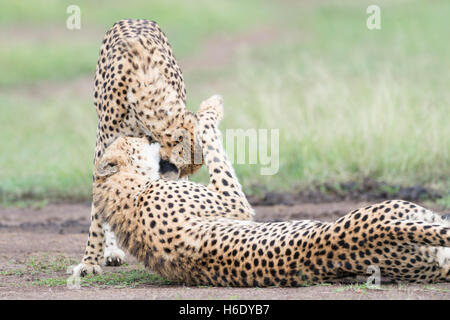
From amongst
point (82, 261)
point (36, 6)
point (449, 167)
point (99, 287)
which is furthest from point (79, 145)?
point (36, 6)

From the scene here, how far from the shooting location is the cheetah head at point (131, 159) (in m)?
5.00

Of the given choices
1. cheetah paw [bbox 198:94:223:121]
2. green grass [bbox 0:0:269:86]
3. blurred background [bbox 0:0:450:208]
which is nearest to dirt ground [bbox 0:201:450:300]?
blurred background [bbox 0:0:450:208]

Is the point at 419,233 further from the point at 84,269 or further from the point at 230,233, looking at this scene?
the point at 84,269

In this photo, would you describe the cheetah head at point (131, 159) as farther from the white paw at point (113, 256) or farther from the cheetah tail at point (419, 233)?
the cheetah tail at point (419, 233)

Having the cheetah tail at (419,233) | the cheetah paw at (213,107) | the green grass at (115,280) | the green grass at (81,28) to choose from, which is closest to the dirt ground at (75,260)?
the green grass at (115,280)

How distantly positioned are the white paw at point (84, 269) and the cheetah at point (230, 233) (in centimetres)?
42

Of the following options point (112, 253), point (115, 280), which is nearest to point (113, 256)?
point (112, 253)

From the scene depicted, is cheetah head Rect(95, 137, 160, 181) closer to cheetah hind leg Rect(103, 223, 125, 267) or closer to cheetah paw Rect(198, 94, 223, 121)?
cheetah paw Rect(198, 94, 223, 121)

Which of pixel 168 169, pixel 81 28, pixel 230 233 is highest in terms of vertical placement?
pixel 81 28

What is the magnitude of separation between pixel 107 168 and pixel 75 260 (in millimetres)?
840

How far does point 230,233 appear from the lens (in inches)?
171

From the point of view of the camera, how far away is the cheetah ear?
16.3ft

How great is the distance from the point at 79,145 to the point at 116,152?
207 inches

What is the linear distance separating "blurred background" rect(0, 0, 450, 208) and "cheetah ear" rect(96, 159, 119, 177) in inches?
109
